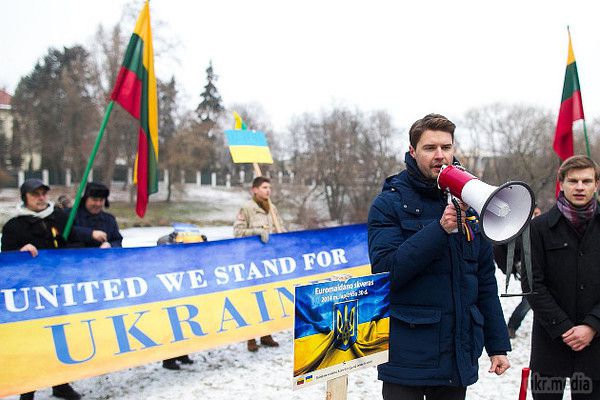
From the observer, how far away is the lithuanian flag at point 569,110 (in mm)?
7746

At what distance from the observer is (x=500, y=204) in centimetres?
203

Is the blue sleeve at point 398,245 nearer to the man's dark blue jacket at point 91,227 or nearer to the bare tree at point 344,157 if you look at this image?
the man's dark blue jacket at point 91,227

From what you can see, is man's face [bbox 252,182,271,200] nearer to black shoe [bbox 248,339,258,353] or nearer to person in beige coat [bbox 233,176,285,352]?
person in beige coat [bbox 233,176,285,352]

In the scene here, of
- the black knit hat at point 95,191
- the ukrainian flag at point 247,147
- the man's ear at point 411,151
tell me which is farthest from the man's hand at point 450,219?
the ukrainian flag at point 247,147

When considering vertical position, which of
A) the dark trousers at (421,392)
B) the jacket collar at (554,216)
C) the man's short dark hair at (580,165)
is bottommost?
the dark trousers at (421,392)

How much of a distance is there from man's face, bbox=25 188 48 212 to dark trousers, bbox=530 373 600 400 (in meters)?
4.41

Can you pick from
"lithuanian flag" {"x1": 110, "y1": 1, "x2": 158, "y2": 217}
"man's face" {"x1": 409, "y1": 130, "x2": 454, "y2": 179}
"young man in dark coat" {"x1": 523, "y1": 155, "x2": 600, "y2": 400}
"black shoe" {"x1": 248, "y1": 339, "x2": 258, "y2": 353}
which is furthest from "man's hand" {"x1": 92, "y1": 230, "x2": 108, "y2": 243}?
"young man in dark coat" {"x1": 523, "y1": 155, "x2": 600, "y2": 400}

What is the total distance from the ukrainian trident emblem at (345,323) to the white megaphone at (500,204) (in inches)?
24.9

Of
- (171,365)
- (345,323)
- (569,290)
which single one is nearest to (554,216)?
(569,290)

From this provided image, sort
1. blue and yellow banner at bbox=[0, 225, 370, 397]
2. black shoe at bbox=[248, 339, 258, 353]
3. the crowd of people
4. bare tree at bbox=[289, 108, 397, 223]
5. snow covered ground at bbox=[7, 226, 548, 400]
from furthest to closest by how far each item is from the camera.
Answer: bare tree at bbox=[289, 108, 397, 223]
black shoe at bbox=[248, 339, 258, 353]
snow covered ground at bbox=[7, 226, 548, 400]
blue and yellow banner at bbox=[0, 225, 370, 397]
the crowd of people

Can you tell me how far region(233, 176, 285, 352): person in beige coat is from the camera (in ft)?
20.9

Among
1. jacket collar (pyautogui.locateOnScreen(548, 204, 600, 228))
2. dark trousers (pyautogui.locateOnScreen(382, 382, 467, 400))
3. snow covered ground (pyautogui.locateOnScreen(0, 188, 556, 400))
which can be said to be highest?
jacket collar (pyautogui.locateOnScreen(548, 204, 600, 228))

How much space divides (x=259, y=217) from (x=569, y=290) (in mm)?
4055

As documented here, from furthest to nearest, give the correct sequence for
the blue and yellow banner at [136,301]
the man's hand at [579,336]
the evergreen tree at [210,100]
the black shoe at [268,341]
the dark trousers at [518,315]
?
the evergreen tree at [210,100], the dark trousers at [518,315], the black shoe at [268,341], the blue and yellow banner at [136,301], the man's hand at [579,336]
